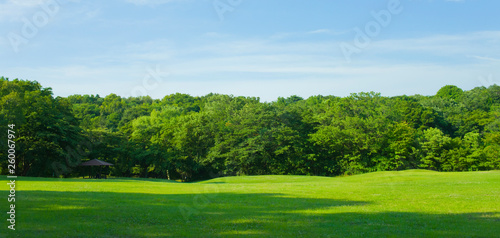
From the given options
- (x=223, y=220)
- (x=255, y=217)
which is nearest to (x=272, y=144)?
(x=255, y=217)

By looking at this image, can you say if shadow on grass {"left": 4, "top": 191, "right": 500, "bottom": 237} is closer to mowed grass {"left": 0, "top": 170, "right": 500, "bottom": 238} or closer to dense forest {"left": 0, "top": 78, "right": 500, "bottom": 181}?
mowed grass {"left": 0, "top": 170, "right": 500, "bottom": 238}

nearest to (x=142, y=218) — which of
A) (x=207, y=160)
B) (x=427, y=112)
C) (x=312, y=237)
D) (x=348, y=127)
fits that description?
(x=312, y=237)

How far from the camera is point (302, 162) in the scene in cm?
6141

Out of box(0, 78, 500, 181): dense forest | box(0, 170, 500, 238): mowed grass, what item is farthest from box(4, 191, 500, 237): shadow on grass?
box(0, 78, 500, 181): dense forest

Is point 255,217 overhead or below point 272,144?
below

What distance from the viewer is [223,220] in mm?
13070

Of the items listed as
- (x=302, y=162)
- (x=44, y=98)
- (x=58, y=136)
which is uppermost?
(x=44, y=98)

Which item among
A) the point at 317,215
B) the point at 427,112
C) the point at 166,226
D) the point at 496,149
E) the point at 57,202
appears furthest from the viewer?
the point at 427,112

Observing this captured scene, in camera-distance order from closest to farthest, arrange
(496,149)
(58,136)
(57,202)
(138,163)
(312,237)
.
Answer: (312,237) → (57,202) → (58,136) → (496,149) → (138,163)

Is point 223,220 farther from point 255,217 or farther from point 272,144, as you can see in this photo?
point 272,144

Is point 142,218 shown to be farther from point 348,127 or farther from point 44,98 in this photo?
point 348,127

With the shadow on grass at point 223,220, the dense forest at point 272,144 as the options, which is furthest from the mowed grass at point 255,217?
the dense forest at point 272,144

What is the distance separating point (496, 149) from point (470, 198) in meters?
46.9

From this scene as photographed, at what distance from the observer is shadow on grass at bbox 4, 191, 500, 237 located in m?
10.9
